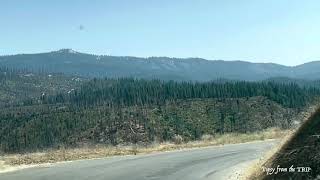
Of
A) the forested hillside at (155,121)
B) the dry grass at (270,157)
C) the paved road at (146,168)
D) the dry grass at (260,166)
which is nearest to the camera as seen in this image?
the dry grass at (270,157)

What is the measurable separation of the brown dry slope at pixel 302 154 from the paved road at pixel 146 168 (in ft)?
19.3

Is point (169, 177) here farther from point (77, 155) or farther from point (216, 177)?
point (77, 155)

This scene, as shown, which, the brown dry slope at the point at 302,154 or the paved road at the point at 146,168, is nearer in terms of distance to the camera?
the brown dry slope at the point at 302,154

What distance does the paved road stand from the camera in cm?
2106

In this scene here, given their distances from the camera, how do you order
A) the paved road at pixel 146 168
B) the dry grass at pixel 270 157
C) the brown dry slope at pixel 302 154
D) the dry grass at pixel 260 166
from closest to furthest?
the brown dry slope at pixel 302 154 < the dry grass at pixel 270 157 < the dry grass at pixel 260 166 < the paved road at pixel 146 168

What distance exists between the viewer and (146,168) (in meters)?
23.9

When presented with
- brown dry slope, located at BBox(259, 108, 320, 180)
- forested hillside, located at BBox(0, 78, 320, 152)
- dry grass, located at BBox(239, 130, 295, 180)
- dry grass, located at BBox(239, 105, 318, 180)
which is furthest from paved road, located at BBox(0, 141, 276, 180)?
forested hillside, located at BBox(0, 78, 320, 152)

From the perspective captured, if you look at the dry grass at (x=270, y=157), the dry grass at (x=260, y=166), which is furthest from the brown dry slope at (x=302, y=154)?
the dry grass at (x=260, y=166)

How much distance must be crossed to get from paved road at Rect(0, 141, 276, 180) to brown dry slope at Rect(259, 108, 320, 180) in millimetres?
5870

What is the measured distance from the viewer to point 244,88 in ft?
487

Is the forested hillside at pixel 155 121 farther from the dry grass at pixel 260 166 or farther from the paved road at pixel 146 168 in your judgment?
the dry grass at pixel 260 166

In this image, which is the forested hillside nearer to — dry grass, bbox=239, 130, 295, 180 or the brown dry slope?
dry grass, bbox=239, 130, 295, 180

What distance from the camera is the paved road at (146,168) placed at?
21.1 m

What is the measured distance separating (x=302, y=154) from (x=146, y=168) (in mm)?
11473
